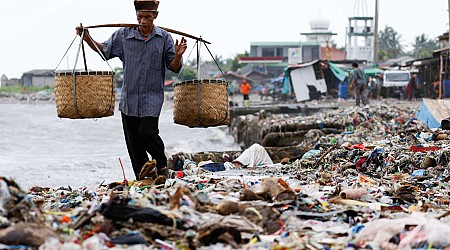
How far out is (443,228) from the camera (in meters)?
3.51

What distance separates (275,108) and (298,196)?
22827 millimetres

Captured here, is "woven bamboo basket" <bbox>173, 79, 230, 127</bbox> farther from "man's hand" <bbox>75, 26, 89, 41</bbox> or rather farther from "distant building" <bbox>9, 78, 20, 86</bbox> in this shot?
"distant building" <bbox>9, 78, 20, 86</bbox>

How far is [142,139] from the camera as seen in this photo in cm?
645

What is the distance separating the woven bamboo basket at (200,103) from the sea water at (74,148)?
1.17 meters

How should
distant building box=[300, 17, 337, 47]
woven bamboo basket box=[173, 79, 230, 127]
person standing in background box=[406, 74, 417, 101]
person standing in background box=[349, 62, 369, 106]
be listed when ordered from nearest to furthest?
woven bamboo basket box=[173, 79, 230, 127]
person standing in background box=[349, 62, 369, 106]
person standing in background box=[406, 74, 417, 101]
distant building box=[300, 17, 337, 47]

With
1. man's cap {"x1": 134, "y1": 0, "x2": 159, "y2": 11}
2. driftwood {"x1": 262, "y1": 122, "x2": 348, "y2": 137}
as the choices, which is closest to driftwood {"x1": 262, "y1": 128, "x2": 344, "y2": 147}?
driftwood {"x1": 262, "y1": 122, "x2": 348, "y2": 137}

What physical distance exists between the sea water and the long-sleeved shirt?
1.14 metres

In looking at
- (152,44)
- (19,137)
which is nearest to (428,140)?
(152,44)

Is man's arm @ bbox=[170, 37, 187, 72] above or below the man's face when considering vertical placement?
below

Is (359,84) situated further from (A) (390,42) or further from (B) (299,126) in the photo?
(A) (390,42)

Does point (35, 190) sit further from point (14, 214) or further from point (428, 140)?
point (428, 140)

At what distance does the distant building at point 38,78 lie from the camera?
9419 centimetres

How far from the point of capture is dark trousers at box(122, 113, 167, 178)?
641cm

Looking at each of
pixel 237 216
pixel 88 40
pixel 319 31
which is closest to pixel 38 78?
pixel 319 31
